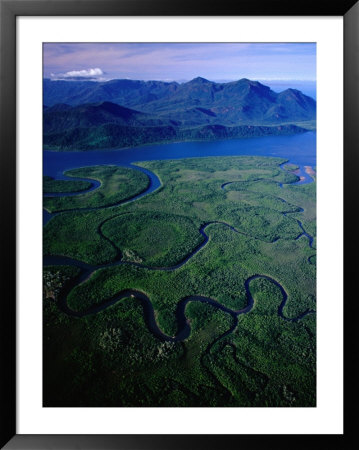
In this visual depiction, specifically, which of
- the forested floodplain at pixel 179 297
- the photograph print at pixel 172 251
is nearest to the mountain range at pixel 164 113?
the photograph print at pixel 172 251

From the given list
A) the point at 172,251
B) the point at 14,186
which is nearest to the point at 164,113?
the point at 172,251

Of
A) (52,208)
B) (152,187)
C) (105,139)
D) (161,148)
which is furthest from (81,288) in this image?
(161,148)

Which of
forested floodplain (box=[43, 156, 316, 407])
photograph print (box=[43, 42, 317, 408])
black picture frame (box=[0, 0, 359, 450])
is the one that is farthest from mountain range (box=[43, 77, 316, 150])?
black picture frame (box=[0, 0, 359, 450])

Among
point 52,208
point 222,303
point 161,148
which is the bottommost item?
point 222,303

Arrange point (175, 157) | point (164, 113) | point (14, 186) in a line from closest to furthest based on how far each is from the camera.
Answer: point (14, 186), point (175, 157), point (164, 113)

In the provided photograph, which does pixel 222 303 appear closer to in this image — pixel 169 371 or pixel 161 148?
pixel 169 371

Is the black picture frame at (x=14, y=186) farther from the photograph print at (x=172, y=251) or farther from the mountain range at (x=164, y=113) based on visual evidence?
the mountain range at (x=164, y=113)

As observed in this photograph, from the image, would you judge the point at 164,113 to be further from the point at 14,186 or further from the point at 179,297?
the point at 14,186

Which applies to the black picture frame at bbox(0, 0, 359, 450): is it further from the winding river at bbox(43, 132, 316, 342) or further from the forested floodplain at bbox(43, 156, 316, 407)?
the winding river at bbox(43, 132, 316, 342)
